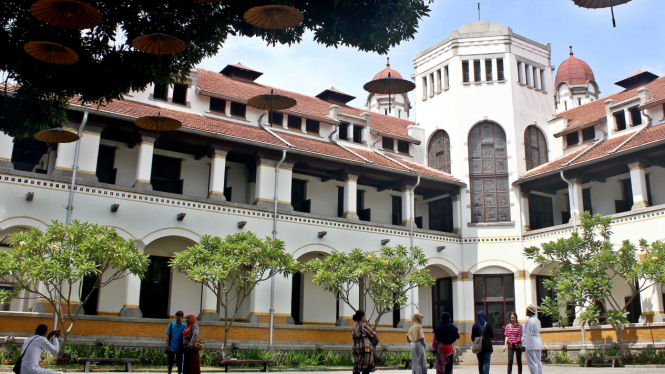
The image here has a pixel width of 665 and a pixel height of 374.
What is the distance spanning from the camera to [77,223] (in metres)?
16.0

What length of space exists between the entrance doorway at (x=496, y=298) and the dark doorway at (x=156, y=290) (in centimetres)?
1261

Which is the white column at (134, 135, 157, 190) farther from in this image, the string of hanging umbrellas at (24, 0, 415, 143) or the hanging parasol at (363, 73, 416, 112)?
the string of hanging umbrellas at (24, 0, 415, 143)

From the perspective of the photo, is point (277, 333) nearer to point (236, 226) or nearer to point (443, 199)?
point (236, 226)

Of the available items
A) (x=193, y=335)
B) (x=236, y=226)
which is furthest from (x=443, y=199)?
(x=193, y=335)

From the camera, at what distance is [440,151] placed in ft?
94.6

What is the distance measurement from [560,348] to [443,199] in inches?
335

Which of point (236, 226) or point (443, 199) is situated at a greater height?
point (443, 199)

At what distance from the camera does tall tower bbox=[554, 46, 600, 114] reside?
4691 centimetres

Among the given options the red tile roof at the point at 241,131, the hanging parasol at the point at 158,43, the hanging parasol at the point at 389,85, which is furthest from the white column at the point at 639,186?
the hanging parasol at the point at 158,43

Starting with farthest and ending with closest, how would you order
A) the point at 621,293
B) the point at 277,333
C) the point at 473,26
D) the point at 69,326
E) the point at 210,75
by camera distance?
the point at 473,26 → the point at 210,75 → the point at 621,293 → the point at 277,333 → the point at 69,326

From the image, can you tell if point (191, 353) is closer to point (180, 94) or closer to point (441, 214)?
point (180, 94)

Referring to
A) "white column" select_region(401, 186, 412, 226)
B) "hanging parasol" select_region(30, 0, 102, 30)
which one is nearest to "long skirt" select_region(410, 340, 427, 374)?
"hanging parasol" select_region(30, 0, 102, 30)

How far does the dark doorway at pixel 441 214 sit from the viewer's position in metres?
27.5

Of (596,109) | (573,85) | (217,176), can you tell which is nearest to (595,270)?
(596,109)
